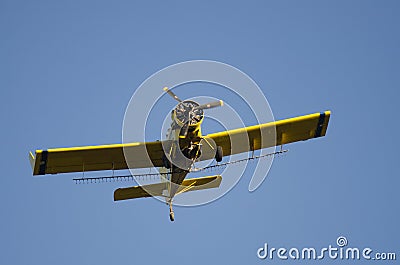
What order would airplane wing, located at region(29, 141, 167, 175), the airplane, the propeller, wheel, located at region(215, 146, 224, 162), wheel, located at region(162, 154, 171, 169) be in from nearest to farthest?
the propeller → the airplane → wheel, located at region(215, 146, 224, 162) → wheel, located at region(162, 154, 171, 169) → airplane wing, located at region(29, 141, 167, 175)

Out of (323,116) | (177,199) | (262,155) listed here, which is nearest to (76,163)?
(177,199)

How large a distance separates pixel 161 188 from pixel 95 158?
273 centimetres

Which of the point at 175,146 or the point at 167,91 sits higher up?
the point at 167,91

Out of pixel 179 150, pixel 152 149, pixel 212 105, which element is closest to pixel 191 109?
pixel 212 105

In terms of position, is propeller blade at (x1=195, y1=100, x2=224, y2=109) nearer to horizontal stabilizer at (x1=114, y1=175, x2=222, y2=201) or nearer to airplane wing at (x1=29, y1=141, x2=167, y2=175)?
airplane wing at (x1=29, y1=141, x2=167, y2=175)

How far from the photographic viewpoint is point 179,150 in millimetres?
26422

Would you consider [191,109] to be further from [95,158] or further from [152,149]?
[95,158]

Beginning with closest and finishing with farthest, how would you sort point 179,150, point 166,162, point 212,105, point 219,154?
1. point 212,105
2. point 179,150
3. point 219,154
4. point 166,162

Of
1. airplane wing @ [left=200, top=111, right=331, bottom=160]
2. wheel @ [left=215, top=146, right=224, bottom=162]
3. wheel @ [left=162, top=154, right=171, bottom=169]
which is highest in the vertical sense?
airplane wing @ [left=200, top=111, right=331, bottom=160]

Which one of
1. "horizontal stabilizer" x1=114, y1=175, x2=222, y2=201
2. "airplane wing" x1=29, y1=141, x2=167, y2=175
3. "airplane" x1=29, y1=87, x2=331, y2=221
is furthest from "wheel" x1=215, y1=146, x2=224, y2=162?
"horizontal stabilizer" x1=114, y1=175, x2=222, y2=201

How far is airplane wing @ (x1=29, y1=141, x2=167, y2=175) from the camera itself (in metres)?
27.4

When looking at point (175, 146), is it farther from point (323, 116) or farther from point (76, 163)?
point (323, 116)

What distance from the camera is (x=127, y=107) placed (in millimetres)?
26891

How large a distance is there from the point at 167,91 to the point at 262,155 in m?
4.28
